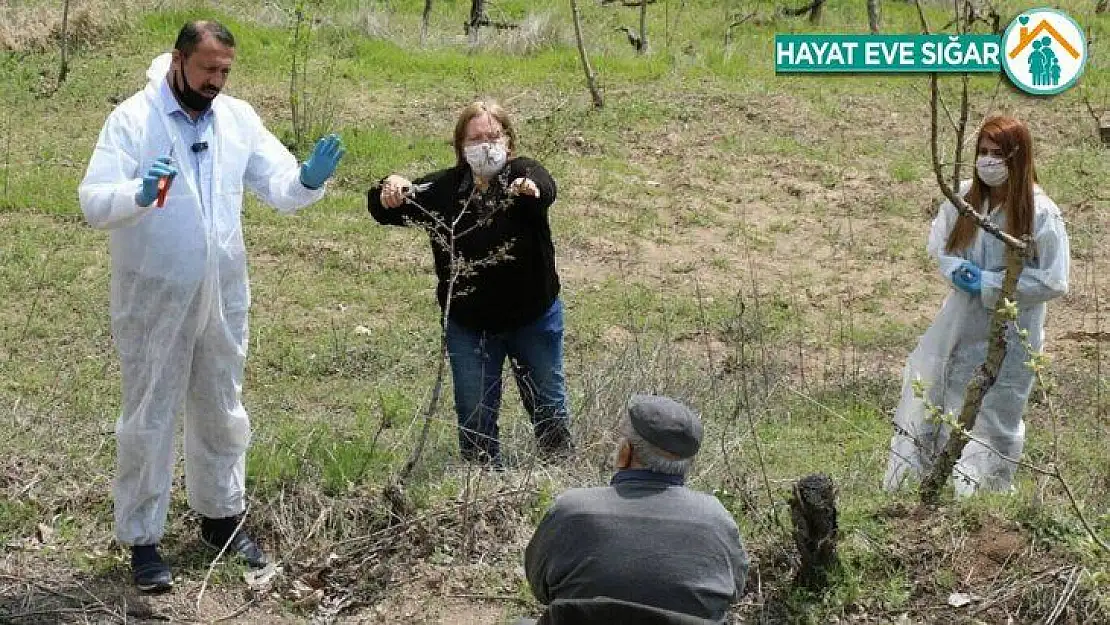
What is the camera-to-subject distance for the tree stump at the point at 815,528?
4.25 m

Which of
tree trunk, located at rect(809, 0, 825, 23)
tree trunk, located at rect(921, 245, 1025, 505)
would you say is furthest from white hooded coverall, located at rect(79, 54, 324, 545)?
tree trunk, located at rect(809, 0, 825, 23)

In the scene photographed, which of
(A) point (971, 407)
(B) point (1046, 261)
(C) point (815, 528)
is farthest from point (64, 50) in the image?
(C) point (815, 528)

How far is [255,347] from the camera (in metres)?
7.90

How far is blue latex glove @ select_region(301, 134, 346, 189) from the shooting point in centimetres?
454

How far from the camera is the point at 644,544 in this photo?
10.6ft

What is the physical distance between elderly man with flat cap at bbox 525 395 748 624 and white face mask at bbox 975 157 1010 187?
241 centimetres

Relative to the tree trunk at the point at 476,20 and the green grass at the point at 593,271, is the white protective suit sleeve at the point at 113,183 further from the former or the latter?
the tree trunk at the point at 476,20

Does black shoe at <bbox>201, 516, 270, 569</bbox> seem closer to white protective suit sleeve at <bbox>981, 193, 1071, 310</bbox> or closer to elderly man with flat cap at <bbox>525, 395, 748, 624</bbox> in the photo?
elderly man with flat cap at <bbox>525, 395, 748, 624</bbox>

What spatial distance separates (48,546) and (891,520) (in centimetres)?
255

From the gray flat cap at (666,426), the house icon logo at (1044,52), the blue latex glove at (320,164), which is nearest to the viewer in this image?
the gray flat cap at (666,426)

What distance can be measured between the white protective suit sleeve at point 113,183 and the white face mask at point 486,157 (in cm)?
131

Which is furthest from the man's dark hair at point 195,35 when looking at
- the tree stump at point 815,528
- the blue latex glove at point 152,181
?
the tree stump at point 815,528

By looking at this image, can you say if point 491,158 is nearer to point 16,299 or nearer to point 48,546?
point 48,546

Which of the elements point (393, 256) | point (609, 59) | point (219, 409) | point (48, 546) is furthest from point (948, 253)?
point (609, 59)
